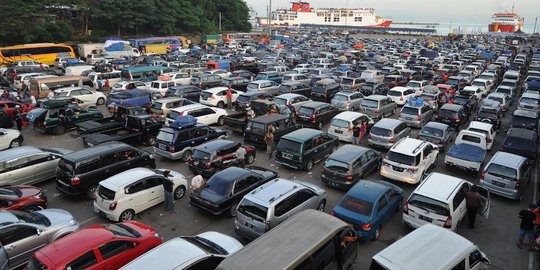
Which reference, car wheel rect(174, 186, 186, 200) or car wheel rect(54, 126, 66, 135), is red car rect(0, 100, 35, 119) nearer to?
car wheel rect(54, 126, 66, 135)

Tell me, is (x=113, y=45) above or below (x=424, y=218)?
above

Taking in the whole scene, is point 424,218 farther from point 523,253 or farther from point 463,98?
point 463,98

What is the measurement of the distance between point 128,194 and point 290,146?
705 cm

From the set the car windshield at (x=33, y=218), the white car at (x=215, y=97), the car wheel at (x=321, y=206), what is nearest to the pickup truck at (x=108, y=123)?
the white car at (x=215, y=97)

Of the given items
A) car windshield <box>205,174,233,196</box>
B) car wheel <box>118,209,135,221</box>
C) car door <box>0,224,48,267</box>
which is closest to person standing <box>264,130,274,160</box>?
car windshield <box>205,174,233,196</box>

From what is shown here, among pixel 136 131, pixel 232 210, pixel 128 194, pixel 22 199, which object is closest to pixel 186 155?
pixel 136 131

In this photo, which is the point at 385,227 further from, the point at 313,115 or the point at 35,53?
the point at 35,53

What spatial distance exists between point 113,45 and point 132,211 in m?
47.5

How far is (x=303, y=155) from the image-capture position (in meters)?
16.1

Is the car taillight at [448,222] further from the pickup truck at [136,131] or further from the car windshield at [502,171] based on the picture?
the pickup truck at [136,131]

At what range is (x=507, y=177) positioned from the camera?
1405cm

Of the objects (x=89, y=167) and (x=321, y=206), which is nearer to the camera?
(x=321, y=206)

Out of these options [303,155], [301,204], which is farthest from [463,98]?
[301,204]

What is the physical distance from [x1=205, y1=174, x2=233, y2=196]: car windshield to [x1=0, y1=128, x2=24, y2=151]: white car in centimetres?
1151
